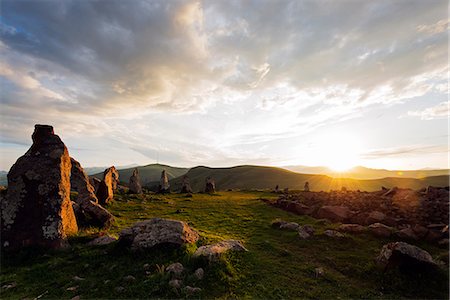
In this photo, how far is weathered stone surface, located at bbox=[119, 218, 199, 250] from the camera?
1202cm

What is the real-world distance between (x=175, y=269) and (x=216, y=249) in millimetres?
1982

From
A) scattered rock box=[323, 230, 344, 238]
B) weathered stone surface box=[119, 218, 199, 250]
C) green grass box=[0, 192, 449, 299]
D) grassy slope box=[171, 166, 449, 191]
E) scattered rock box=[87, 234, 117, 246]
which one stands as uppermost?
weathered stone surface box=[119, 218, 199, 250]

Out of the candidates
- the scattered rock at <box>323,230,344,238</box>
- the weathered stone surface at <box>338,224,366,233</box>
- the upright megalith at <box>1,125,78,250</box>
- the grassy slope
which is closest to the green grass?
the upright megalith at <box>1,125,78,250</box>

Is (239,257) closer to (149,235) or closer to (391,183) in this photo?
(149,235)

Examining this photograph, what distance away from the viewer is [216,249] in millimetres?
11109

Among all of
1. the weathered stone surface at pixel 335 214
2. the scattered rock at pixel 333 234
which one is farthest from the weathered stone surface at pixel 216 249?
the weathered stone surface at pixel 335 214

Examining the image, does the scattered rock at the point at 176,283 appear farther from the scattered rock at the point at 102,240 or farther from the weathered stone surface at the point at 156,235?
the scattered rock at the point at 102,240

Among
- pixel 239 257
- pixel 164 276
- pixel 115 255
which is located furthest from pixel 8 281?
pixel 239 257

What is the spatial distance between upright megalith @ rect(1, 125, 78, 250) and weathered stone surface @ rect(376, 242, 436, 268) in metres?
15.8

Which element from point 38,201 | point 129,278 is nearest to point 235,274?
point 129,278

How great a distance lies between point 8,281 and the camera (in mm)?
10445

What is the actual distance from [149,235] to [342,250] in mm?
10497

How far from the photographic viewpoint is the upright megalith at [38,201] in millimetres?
13352

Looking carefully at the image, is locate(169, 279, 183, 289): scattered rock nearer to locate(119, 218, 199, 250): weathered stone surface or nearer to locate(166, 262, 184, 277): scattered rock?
locate(166, 262, 184, 277): scattered rock
